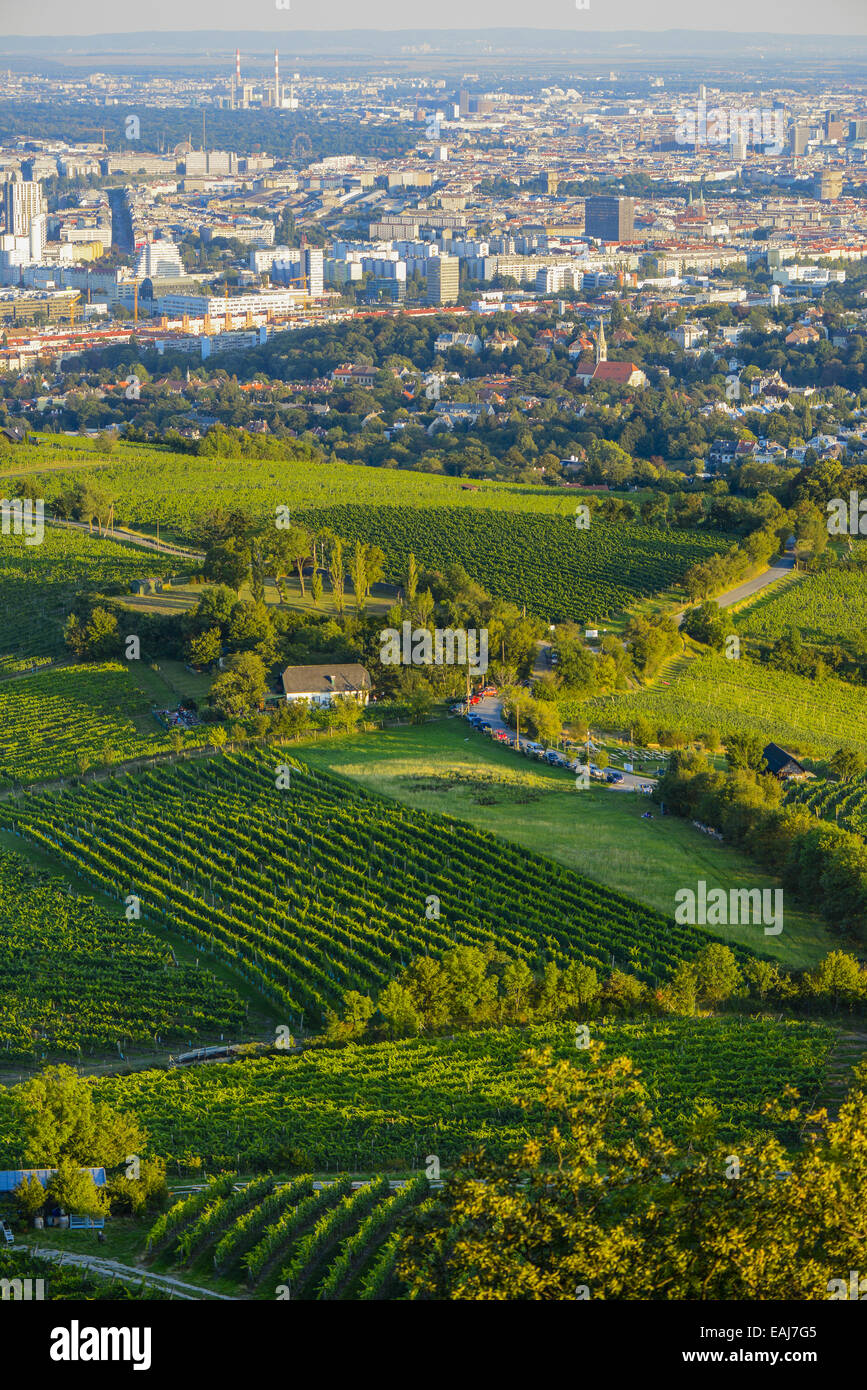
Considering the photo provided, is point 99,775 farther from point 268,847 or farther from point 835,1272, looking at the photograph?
point 835,1272

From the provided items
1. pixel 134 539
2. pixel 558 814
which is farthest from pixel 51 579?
pixel 558 814

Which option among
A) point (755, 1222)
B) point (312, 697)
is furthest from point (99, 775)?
point (755, 1222)

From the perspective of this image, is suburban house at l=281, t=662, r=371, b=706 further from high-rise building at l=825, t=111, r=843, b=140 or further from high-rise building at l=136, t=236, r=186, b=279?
high-rise building at l=825, t=111, r=843, b=140

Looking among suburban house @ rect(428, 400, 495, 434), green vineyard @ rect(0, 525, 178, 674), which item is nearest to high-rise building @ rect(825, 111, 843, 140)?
suburban house @ rect(428, 400, 495, 434)

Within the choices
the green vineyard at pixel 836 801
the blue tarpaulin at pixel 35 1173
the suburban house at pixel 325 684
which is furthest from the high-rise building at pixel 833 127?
the blue tarpaulin at pixel 35 1173

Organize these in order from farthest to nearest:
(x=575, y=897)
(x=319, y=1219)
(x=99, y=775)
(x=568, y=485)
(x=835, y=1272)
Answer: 1. (x=568, y=485)
2. (x=99, y=775)
3. (x=575, y=897)
4. (x=319, y=1219)
5. (x=835, y=1272)

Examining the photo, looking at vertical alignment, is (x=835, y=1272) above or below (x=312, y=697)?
above

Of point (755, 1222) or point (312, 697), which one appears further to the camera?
point (312, 697)
